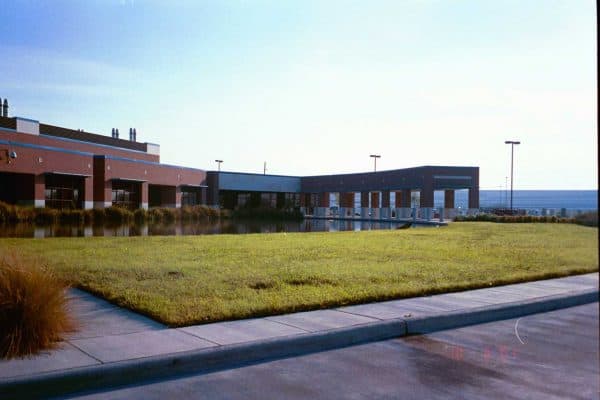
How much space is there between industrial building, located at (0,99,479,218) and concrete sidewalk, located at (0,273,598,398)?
14.1ft

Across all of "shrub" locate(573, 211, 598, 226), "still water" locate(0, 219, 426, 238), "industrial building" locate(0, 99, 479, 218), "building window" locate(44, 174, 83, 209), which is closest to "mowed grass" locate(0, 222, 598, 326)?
"industrial building" locate(0, 99, 479, 218)

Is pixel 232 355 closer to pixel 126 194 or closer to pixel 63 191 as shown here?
pixel 63 191

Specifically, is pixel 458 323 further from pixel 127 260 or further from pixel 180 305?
pixel 127 260

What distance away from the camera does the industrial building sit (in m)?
31.9

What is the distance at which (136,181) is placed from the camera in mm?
45781

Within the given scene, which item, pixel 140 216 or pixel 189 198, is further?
pixel 189 198

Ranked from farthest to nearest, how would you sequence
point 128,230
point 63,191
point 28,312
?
point 63,191 → point 128,230 → point 28,312

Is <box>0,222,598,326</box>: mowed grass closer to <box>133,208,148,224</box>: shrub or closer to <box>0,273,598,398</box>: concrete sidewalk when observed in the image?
<box>0,273,598,398</box>: concrete sidewalk

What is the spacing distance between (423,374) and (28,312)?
159 inches

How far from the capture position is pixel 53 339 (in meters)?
6.30

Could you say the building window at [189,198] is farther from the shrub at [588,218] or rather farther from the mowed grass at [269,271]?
the shrub at [588,218]

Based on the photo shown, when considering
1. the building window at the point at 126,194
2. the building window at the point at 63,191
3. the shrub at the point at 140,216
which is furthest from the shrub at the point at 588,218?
the building window at the point at 126,194

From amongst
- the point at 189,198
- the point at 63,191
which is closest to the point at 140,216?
the point at 63,191

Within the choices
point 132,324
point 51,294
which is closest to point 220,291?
point 132,324
